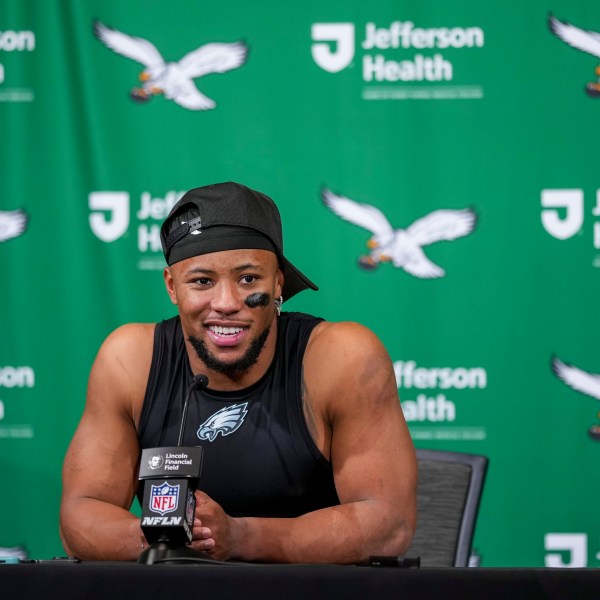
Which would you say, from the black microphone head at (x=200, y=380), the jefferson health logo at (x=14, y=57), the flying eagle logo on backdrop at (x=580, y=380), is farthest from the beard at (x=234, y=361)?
the jefferson health logo at (x=14, y=57)

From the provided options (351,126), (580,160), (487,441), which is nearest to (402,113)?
(351,126)

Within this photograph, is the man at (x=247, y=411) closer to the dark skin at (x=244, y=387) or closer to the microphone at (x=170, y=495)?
the dark skin at (x=244, y=387)

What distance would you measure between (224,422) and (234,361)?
0.45 feet

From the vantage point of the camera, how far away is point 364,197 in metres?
3.50

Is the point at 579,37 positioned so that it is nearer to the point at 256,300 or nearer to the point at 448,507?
the point at 448,507

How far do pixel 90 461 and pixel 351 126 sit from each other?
177 cm

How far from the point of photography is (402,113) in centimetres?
349

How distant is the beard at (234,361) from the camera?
2.14 metres

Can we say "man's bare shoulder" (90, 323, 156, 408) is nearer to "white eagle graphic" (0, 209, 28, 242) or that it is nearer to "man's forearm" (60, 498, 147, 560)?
"man's forearm" (60, 498, 147, 560)

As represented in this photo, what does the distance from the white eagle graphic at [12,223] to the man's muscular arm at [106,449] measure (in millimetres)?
1371

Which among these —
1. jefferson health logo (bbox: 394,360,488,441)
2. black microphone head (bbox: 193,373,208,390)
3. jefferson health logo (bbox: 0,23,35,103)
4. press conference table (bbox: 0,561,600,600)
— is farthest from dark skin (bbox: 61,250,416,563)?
jefferson health logo (bbox: 0,23,35,103)

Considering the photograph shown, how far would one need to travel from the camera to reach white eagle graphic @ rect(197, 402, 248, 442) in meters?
2.14

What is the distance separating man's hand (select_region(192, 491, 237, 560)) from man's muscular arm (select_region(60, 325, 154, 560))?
29cm

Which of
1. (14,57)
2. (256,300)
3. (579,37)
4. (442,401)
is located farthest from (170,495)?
(579,37)
